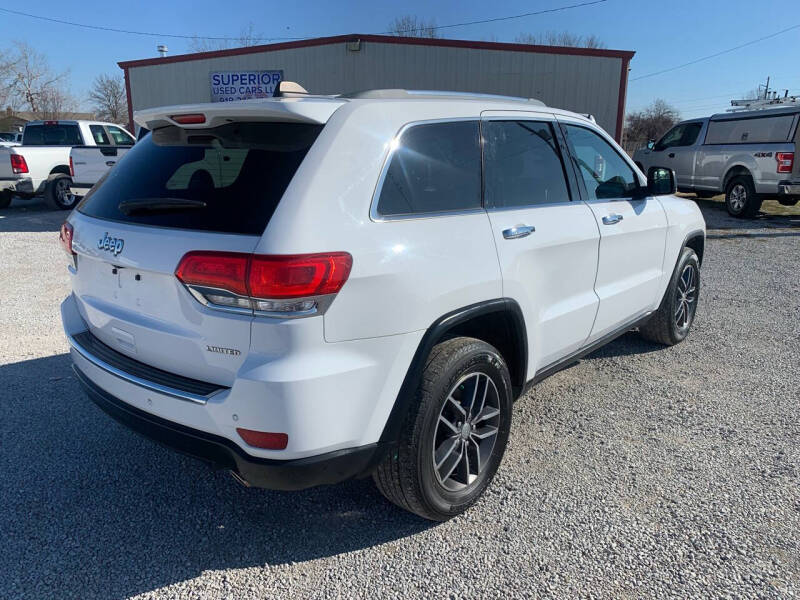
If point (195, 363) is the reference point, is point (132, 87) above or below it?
above

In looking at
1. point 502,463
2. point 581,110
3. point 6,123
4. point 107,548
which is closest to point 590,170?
point 502,463

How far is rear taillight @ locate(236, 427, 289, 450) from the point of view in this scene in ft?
6.69

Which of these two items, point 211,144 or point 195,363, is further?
point 211,144

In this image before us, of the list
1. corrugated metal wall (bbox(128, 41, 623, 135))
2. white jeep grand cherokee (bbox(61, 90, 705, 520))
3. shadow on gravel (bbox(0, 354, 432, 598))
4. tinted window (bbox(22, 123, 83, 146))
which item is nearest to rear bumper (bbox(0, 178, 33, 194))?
tinted window (bbox(22, 123, 83, 146))

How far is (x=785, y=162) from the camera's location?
38.7 ft

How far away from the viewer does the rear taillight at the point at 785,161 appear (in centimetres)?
1173

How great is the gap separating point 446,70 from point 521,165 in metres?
13.4

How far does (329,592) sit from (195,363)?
1.01 meters

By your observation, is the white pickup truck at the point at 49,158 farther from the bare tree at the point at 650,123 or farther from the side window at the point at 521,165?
the bare tree at the point at 650,123

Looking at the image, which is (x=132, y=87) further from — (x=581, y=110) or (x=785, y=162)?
(x=785, y=162)

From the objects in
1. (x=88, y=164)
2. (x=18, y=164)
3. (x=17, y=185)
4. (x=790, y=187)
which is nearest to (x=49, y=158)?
(x=18, y=164)

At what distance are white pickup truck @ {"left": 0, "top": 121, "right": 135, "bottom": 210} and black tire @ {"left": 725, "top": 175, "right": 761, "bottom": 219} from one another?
13398 millimetres

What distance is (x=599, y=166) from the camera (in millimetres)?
3789

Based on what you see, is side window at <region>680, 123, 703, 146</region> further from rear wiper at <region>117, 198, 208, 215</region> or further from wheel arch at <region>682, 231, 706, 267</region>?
rear wiper at <region>117, 198, 208, 215</region>
